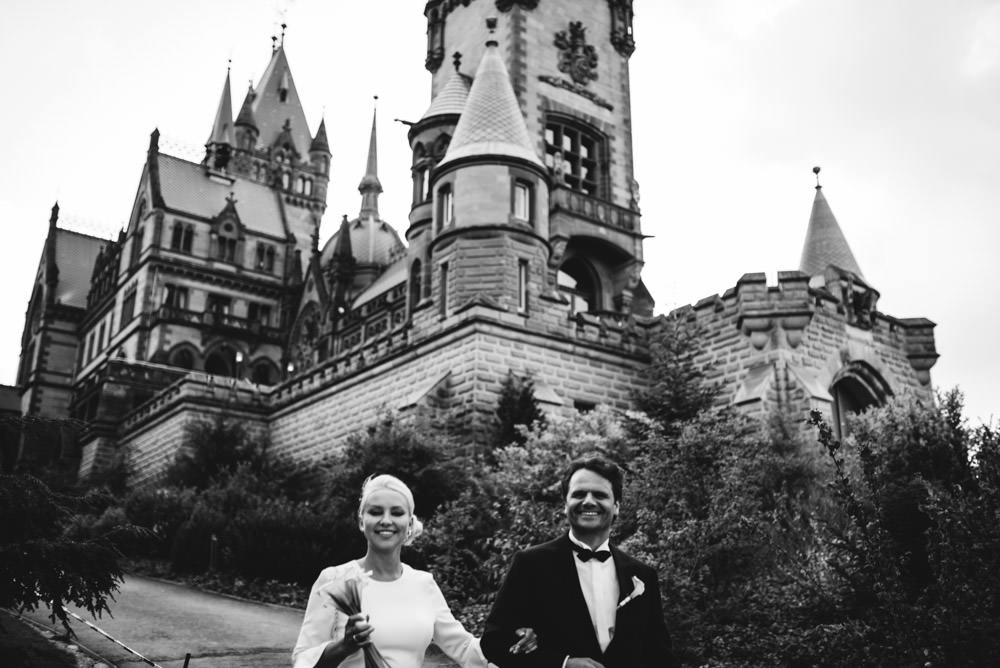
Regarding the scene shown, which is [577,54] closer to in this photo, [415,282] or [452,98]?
[452,98]

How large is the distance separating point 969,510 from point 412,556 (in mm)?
8826

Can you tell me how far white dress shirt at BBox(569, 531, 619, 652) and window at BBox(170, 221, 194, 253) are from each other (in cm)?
5220

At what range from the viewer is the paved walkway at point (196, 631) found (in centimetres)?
923

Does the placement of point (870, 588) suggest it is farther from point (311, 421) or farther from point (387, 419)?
point (311, 421)

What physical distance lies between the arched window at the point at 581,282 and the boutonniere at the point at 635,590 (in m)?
25.6

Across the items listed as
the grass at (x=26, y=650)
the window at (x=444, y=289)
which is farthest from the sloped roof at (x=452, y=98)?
the grass at (x=26, y=650)

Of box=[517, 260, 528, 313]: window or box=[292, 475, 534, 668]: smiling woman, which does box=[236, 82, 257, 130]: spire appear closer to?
box=[517, 260, 528, 313]: window

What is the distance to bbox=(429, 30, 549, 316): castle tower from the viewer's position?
23031 mm

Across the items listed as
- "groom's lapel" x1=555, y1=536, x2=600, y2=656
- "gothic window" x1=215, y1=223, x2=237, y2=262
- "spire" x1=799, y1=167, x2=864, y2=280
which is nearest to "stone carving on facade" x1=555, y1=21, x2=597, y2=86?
"spire" x1=799, y1=167, x2=864, y2=280

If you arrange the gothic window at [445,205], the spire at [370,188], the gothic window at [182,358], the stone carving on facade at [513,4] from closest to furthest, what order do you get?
1. the gothic window at [445,205]
2. the stone carving on facade at [513,4]
3. the gothic window at [182,358]
4. the spire at [370,188]

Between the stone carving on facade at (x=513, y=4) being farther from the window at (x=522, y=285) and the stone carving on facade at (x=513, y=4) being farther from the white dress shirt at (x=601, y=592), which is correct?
the white dress shirt at (x=601, y=592)

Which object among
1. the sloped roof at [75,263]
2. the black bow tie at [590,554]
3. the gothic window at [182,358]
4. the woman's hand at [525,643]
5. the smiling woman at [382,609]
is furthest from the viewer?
the sloped roof at [75,263]

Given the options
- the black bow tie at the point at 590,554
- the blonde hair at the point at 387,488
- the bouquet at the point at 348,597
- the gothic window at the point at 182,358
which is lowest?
the bouquet at the point at 348,597

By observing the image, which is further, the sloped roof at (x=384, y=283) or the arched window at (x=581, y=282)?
the sloped roof at (x=384, y=283)
